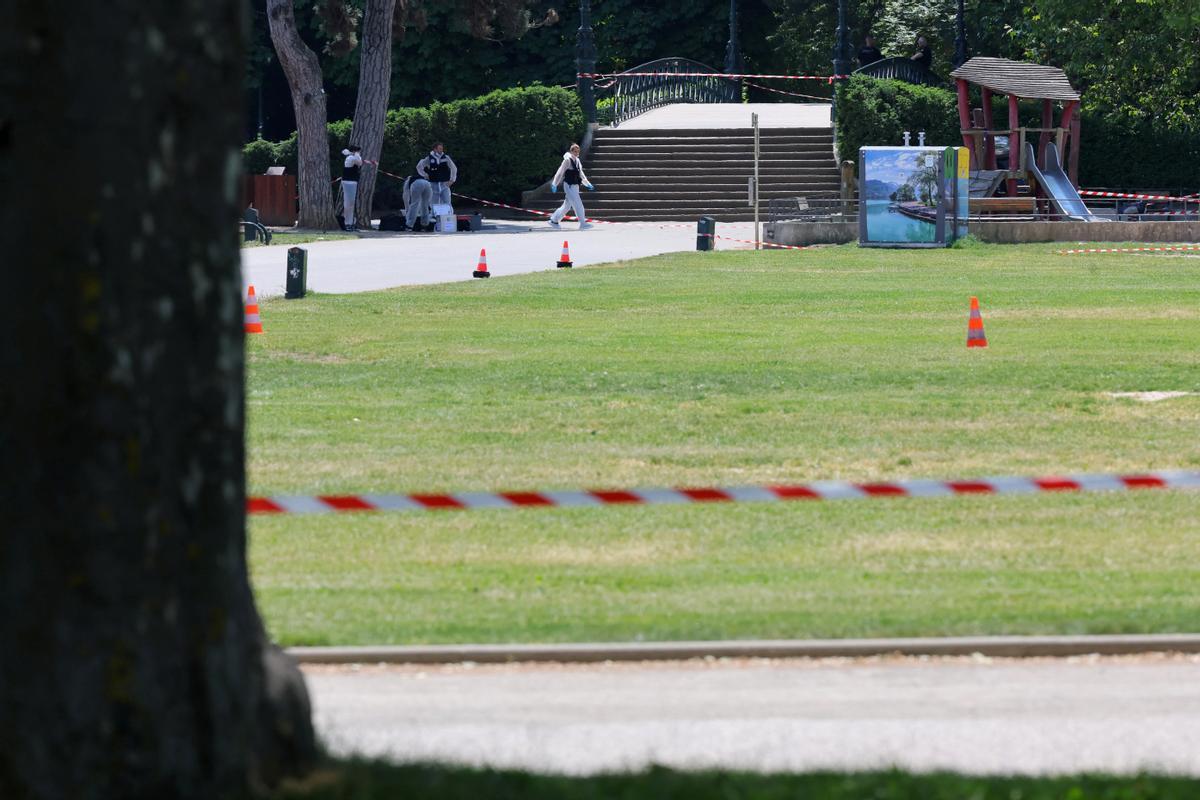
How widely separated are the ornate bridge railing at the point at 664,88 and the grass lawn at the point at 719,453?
28203mm

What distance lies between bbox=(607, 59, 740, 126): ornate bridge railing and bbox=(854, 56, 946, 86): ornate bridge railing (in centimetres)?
573

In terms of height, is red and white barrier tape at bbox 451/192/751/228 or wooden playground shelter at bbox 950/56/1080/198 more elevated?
wooden playground shelter at bbox 950/56/1080/198

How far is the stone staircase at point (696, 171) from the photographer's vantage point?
Result: 154 feet

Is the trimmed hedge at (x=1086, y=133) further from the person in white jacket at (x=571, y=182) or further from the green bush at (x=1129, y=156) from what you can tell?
the person in white jacket at (x=571, y=182)

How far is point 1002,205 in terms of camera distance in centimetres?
4047

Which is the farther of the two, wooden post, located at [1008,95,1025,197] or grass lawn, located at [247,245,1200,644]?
wooden post, located at [1008,95,1025,197]

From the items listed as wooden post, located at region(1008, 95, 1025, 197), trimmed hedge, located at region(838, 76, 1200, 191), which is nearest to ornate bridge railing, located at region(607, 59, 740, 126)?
trimmed hedge, located at region(838, 76, 1200, 191)

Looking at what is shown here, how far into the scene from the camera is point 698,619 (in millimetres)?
8336

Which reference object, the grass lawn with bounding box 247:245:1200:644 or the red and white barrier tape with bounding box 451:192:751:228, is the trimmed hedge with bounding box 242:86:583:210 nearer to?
the red and white barrier tape with bounding box 451:192:751:228

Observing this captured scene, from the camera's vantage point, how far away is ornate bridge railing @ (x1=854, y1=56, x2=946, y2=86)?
53312mm

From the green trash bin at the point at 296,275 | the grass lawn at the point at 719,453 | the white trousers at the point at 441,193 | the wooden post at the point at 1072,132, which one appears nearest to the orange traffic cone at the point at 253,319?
the grass lawn at the point at 719,453

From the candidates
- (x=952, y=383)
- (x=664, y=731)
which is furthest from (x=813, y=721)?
(x=952, y=383)

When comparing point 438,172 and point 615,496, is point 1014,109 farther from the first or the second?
point 615,496

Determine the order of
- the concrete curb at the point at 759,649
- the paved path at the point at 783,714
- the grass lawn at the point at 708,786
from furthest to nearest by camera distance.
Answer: the concrete curb at the point at 759,649, the paved path at the point at 783,714, the grass lawn at the point at 708,786
